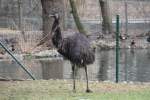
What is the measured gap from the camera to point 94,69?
67.7 ft

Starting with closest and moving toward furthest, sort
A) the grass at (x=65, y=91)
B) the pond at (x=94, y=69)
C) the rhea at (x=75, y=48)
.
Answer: the grass at (x=65, y=91)
the rhea at (x=75, y=48)
the pond at (x=94, y=69)

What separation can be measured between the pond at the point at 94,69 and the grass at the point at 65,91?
227cm

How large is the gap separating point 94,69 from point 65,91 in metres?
6.65

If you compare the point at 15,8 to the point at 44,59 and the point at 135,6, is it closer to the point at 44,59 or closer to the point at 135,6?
the point at 135,6

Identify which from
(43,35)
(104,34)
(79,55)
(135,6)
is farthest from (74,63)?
(135,6)

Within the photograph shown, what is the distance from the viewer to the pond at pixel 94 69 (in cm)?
1847

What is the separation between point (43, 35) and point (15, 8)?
15520 mm

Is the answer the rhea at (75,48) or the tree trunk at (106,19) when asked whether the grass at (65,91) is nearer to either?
the rhea at (75,48)

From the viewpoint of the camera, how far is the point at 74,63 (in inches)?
543

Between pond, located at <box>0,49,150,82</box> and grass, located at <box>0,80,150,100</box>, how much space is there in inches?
89.3

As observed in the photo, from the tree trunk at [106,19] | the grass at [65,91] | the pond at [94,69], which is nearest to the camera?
the grass at [65,91]

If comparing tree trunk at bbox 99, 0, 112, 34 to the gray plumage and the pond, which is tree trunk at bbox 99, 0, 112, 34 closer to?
the pond

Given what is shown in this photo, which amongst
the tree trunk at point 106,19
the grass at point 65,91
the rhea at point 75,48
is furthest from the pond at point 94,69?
the tree trunk at point 106,19

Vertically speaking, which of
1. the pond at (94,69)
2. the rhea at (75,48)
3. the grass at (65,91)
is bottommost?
the pond at (94,69)
